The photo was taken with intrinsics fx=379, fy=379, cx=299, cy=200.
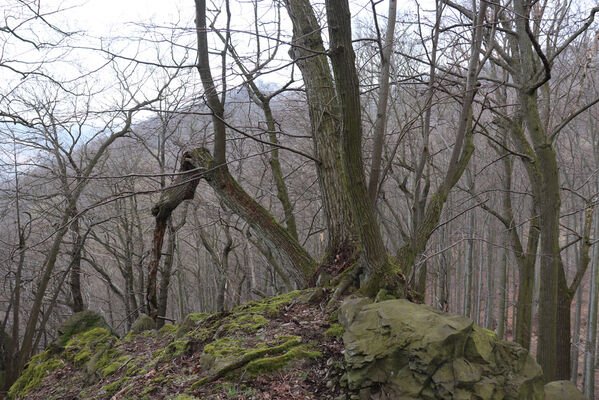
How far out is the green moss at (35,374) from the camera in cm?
477

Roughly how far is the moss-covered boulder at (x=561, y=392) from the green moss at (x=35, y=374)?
539 cm

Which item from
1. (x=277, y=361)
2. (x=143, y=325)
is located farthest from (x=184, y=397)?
(x=143, y=325)

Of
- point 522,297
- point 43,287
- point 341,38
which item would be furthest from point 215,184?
point 522,297

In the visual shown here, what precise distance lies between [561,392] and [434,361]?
1276 mm

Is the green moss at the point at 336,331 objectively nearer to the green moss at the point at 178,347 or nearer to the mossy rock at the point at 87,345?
the green moss at the point at 178,347

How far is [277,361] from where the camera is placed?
109 inches

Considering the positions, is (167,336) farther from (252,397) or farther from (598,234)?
(598,234)

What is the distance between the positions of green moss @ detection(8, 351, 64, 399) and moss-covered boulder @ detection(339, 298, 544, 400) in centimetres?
434

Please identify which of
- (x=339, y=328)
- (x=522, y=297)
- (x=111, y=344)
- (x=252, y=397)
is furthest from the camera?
(x=522, y=297)

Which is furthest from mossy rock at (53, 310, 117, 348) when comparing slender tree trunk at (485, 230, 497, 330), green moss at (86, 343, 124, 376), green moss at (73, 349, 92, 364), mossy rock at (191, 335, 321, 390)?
slender tree trunk at (485, 230, 497, 330)

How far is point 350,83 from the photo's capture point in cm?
278

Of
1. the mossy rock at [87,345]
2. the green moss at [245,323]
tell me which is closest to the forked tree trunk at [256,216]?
the green moss at [245,323]

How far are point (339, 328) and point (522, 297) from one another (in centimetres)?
595

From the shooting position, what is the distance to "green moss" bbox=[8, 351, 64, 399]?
188 inches
